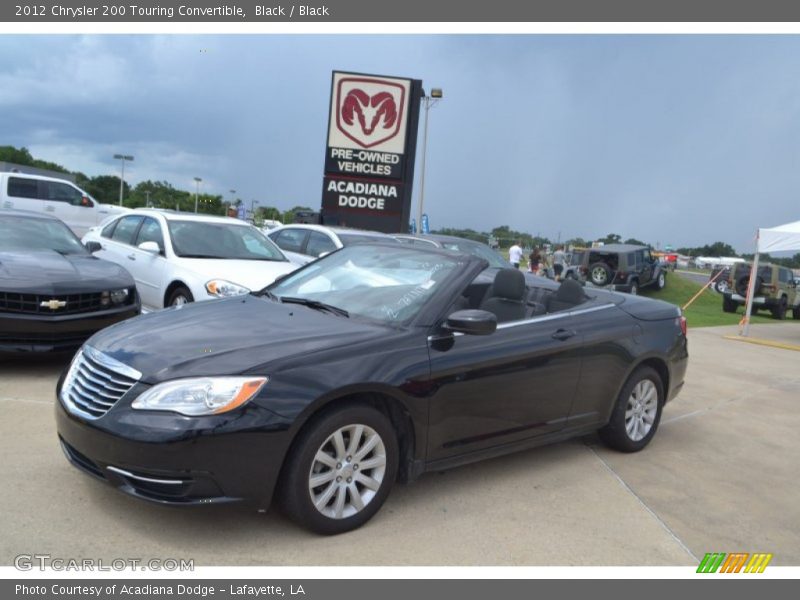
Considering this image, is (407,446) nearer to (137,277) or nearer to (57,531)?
(57,531)

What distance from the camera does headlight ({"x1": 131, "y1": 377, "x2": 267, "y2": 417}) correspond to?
10.1ft

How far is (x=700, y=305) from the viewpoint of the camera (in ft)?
78.8

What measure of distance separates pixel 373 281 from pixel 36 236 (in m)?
4.78

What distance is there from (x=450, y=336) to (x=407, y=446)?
2.15 feet

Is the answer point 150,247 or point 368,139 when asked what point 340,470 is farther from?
point 368,139

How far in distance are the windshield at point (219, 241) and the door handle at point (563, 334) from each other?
4.72 meters

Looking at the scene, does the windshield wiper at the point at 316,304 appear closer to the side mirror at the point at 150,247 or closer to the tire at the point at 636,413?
the tire at the point at 636,413

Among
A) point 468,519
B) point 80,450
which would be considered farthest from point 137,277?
point 468,519

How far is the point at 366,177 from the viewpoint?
20359 mm

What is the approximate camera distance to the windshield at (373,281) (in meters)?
4.07

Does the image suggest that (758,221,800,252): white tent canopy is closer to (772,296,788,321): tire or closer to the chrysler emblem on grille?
(772,296,788,321): tire

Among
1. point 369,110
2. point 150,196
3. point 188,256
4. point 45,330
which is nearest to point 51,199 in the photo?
point 369,110

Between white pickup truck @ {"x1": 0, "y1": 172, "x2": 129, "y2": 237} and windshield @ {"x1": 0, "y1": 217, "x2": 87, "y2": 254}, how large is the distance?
916 centimetres

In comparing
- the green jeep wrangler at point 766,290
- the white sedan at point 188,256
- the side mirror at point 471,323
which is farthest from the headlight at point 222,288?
the green jeep wrangler at point 766,290
